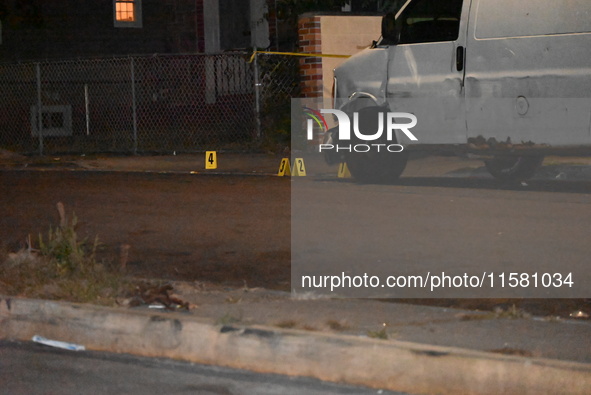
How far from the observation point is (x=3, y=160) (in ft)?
55.7

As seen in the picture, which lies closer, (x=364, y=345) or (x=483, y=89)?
(x=364, y=345)

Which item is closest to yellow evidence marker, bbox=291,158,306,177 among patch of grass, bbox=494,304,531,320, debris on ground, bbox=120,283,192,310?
debris on ground, bbox=120,283,192,310

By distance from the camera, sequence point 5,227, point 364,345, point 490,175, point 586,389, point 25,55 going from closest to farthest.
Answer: point 586,389, point 364,345, point 5,227, point 490,175, point 25,55

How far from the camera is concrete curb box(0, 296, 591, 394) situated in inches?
196

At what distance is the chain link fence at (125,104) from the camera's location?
2048 cm

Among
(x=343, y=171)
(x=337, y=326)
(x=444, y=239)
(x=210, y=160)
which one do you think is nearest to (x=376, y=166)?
(x=343, y=171)

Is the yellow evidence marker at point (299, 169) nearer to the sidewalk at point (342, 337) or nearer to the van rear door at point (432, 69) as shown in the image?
the van rear door at point (432, 69)

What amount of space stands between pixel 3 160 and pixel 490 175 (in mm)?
7972

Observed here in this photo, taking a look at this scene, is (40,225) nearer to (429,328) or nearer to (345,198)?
(345,198)

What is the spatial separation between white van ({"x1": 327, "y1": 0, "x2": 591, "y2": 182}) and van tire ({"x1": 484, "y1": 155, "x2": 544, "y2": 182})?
1 cm

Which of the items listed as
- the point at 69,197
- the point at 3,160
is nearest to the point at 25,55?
the point at 3,160

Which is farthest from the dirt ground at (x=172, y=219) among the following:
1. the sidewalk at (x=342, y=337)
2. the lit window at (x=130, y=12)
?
the lit window at (x=130, y=12)

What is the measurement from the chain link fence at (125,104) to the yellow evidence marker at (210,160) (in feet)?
14.0

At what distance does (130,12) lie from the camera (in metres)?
24.8
